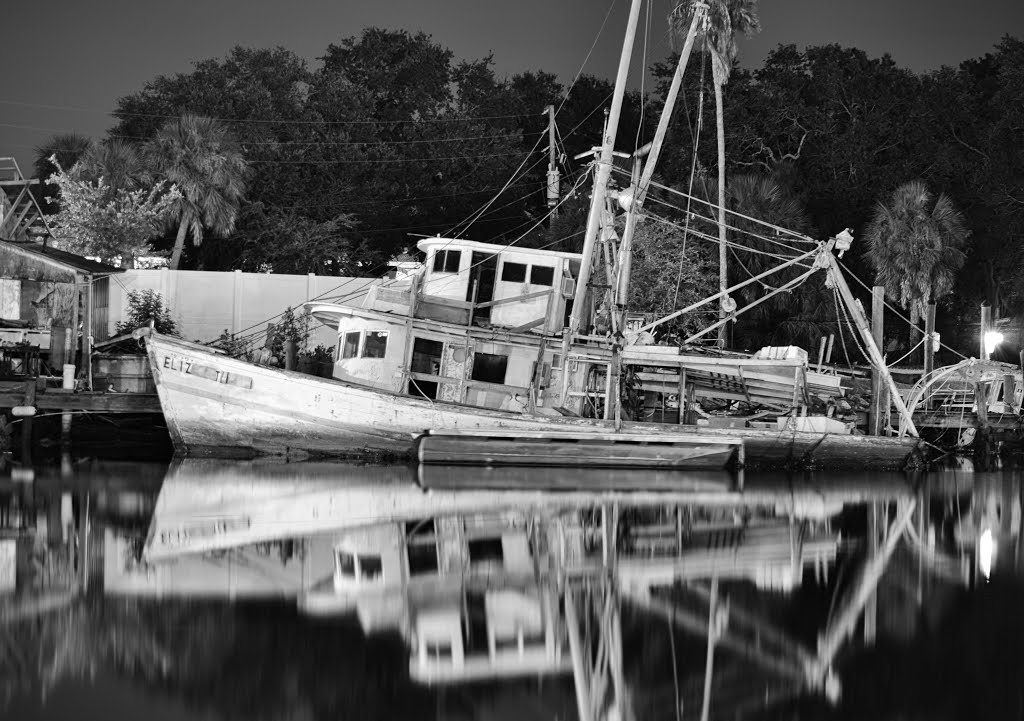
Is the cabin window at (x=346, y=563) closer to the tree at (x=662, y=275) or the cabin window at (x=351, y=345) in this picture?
the cabin window at (x=351, y=345)

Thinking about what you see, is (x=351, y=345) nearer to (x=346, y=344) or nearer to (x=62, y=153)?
(x=346, y=344)

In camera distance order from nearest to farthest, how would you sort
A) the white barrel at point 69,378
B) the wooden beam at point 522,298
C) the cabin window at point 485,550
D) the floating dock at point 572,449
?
the cabin window at point 485,550, the floating dock at point 572,449, the wooden beam at point 522,298, the white barrel at point 69,378

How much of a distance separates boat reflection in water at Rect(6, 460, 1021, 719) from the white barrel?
5621mm

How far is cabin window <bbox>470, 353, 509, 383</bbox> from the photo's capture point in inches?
1013

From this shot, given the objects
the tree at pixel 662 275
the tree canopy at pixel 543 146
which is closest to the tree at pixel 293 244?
the tree canopy at pixel 543 146

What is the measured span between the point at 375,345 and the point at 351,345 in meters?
0.68

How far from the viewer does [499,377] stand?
25781mm

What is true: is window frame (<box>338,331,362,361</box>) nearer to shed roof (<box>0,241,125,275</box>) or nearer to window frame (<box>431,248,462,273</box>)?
window frame (<box>431,248,462,273</box>)

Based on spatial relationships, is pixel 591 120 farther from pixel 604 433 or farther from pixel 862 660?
pixel 862 660

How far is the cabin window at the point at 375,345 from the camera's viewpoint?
84.4 ft

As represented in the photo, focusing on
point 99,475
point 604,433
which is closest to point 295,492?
point 99,475

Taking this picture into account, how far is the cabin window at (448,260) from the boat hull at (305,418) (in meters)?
2.95

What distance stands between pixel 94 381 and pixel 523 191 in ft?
69.2

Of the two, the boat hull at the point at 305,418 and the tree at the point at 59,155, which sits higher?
the tree at the point at 59,155
